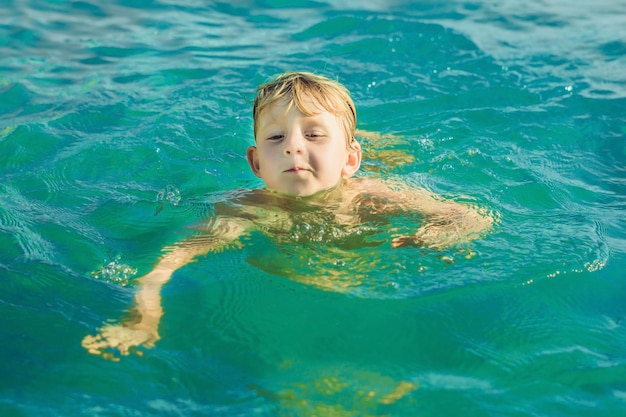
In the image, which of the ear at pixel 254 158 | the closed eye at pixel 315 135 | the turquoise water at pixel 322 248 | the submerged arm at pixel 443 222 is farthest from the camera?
the ear at pixel 254 158

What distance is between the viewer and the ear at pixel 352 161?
4.81 m

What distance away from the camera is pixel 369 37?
8.15m

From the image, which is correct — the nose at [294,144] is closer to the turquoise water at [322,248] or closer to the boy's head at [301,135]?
the boy's head at [301,135]

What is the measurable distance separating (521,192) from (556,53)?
3076 mm

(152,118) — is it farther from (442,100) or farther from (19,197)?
(442,100)

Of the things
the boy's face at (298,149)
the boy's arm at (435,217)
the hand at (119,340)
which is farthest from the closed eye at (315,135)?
the hand at (119,340)

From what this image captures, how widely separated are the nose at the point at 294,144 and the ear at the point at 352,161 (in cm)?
48

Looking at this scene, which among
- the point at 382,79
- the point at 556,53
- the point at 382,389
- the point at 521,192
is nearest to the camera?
the point at 382,389

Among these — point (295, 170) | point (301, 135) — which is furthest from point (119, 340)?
point (301, 135)

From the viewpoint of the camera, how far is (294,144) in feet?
14.3

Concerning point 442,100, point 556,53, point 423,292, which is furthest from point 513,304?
point 556,53

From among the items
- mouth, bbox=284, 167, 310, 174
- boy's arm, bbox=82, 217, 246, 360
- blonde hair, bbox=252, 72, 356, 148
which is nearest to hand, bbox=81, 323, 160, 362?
boy's arm, bbox=82, 217, 246, 360

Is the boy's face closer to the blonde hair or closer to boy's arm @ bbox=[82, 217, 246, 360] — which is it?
the blonde hair

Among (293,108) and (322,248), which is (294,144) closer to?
(293,108)
